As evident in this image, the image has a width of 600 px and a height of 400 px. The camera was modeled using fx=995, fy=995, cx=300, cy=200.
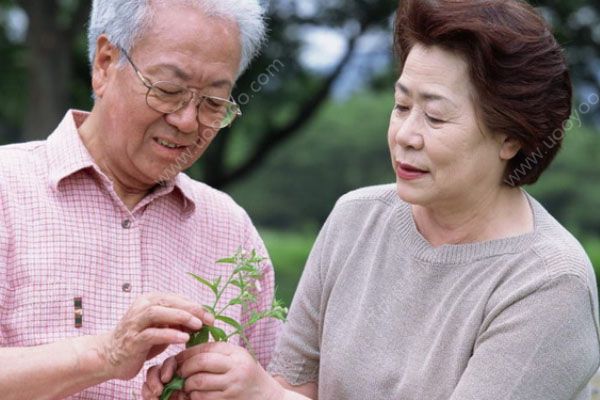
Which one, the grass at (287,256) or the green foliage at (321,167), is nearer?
the grass at (287,256)

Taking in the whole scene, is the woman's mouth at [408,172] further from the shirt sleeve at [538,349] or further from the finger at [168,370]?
the finger at [168,370]

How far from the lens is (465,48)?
274cm

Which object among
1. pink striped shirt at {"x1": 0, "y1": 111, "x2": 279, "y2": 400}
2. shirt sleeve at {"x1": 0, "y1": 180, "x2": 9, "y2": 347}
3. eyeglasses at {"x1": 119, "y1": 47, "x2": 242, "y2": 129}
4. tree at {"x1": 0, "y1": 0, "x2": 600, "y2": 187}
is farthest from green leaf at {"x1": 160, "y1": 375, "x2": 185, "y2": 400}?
tree at {"x1": 0, "y1": 0, "x2": 600, "y2": 187}

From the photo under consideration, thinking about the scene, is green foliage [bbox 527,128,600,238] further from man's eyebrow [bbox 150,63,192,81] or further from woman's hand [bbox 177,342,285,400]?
woman's hand [bbox 177,342,285,400]

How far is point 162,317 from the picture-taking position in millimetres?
2551

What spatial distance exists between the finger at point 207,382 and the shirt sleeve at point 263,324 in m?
0.75

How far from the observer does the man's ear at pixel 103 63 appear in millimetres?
3061

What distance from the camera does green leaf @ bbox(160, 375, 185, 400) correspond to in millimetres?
2676

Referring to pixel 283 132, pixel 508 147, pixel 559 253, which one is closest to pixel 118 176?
pixel 508 147

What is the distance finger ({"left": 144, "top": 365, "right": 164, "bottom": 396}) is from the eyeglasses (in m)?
0.78

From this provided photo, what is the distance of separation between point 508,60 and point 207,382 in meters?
1.19

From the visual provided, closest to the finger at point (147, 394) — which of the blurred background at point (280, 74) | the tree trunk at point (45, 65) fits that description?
the blurred background at point (280, 74)

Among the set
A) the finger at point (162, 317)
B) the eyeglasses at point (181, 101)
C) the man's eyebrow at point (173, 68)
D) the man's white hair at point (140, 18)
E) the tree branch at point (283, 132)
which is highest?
the man's white hair at point (140, 18)

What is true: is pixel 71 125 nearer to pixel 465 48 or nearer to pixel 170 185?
pixel 170 185
